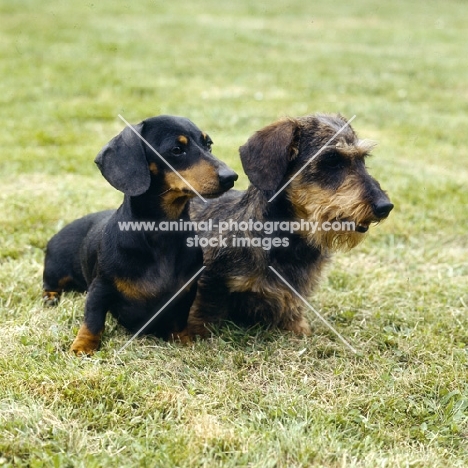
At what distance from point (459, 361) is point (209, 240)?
1.92 m

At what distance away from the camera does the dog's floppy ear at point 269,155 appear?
418 cm

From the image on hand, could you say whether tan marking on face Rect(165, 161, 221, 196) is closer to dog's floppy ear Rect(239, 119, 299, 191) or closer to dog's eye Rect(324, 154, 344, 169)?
dog's floppy ear Rect(239, 119, 299, 191)

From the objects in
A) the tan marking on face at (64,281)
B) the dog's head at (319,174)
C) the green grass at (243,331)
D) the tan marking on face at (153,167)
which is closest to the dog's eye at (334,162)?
the dog's head at (319,174)

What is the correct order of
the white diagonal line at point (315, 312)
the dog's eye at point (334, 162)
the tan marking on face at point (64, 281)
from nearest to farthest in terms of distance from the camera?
the dog's eye at point (334, 162) → the white diagonal line at point (315, 312) → the tan marking on face at point (64, 281)

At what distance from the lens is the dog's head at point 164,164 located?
4.06 metres

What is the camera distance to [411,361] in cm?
444

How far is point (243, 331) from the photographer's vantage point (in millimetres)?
4672

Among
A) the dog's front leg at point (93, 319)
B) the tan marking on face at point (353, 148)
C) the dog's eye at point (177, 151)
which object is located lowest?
the dog's front leg at point (93, 319)

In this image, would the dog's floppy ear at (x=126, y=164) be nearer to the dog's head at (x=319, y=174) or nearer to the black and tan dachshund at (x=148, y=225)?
the black and tan dachshund at (x=148, y=225)

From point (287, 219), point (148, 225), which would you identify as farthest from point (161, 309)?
point (287, 219)

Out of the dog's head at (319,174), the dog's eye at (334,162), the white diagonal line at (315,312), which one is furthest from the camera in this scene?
the white diagonal line at (315,312)

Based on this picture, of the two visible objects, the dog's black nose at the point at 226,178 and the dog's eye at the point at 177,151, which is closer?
the dog's black nose at the point at 226,178

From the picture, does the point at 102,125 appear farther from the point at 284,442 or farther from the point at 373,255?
the point at 284,442

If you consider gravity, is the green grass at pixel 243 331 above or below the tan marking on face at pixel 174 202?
below
